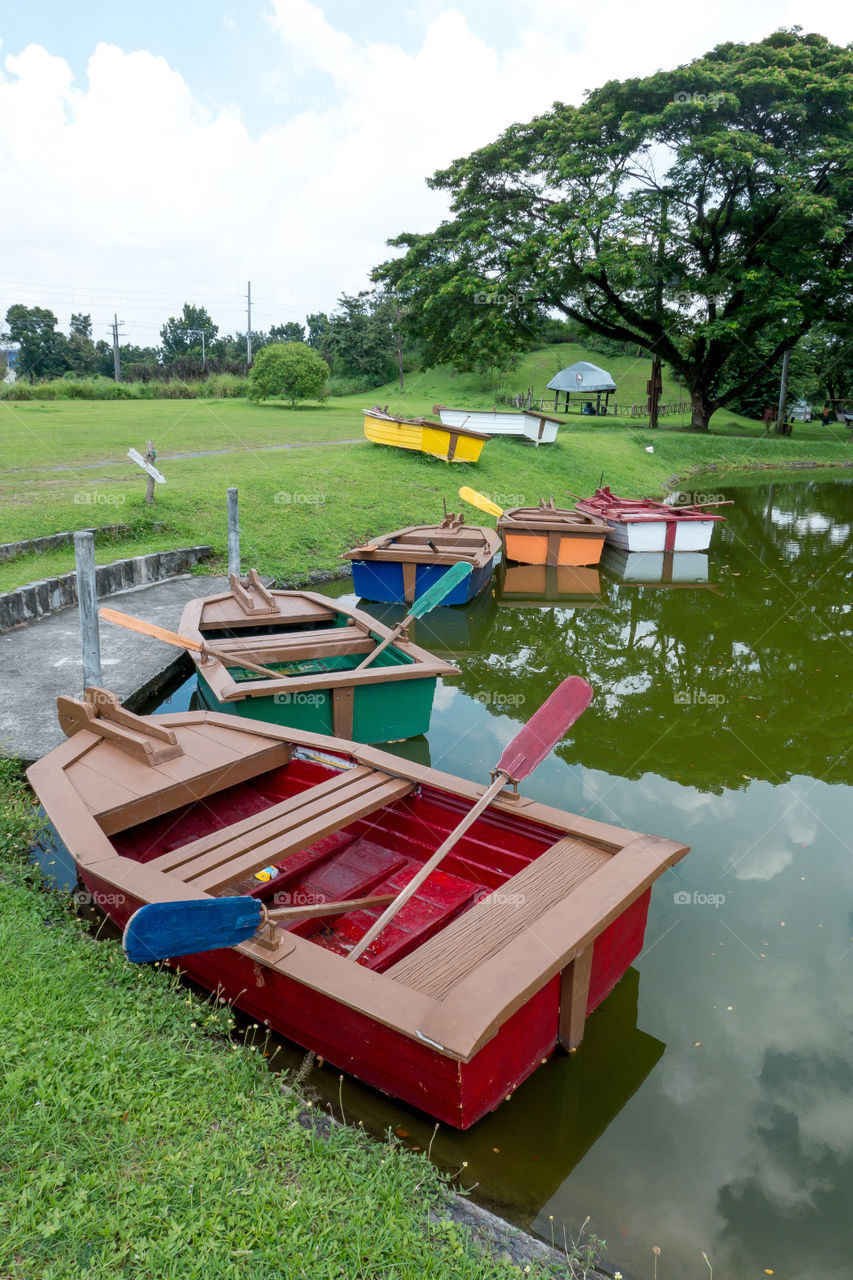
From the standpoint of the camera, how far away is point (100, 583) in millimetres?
9453

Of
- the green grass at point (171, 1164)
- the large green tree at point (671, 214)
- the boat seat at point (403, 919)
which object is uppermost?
the large green tree at point (671, 214)

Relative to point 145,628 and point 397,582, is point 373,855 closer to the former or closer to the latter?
point 145,628

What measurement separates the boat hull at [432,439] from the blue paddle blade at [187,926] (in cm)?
1654

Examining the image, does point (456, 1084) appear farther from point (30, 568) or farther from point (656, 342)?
point (656, 342)

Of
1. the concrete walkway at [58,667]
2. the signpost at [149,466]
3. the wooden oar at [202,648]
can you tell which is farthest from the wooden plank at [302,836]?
the signpost at [149,466]

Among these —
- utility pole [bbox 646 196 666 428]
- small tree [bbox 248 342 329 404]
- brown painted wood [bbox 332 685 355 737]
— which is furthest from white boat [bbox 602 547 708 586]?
small tree [bbox 248 342 329 404]

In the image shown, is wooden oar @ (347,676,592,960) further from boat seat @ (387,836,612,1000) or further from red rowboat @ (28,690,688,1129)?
boat seat @ (387,836,612,1000)

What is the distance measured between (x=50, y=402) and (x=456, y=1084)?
120ft

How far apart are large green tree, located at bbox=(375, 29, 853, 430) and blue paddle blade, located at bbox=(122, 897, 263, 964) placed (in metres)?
23.5

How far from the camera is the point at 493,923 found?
332 cm

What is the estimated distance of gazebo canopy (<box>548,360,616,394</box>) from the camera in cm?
3766

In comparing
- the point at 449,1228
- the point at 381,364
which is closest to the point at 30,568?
the point at 449,1228

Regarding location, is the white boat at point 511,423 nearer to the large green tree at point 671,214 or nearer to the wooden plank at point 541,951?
the large green tree at point 671,214

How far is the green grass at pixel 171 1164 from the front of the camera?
→ 223 cm
